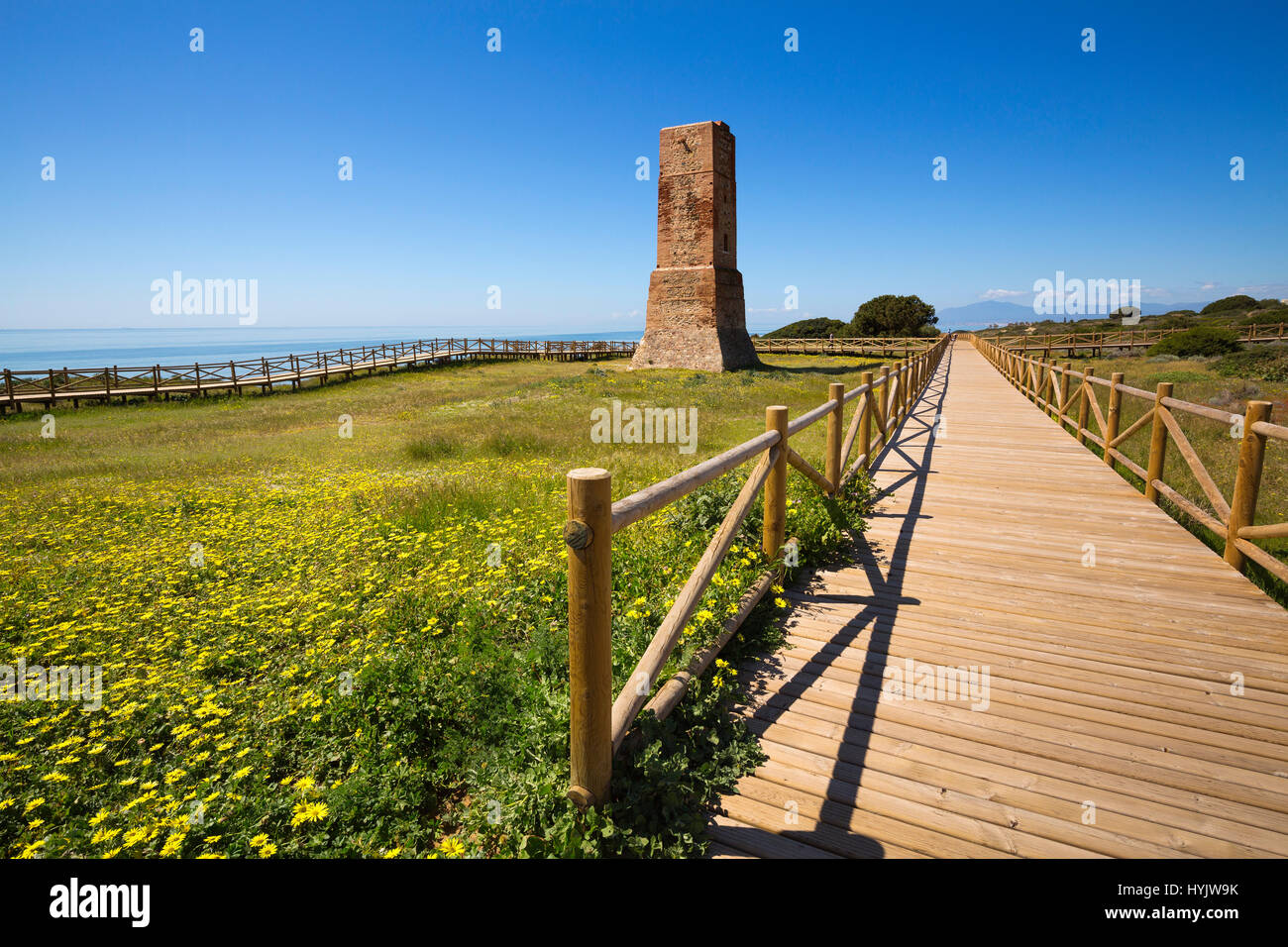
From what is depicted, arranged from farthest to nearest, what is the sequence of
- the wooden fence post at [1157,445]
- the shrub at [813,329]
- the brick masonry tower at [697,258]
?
the shrub at [813,329], the brick masonry tower at [697,258], the wooden fence post at [1157,445]

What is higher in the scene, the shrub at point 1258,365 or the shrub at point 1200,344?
the shrub at point 1200,344

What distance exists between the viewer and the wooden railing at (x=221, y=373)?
867 inches

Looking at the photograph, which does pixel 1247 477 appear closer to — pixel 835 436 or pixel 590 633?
pixel 835 436

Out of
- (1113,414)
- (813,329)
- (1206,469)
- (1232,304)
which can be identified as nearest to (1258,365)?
(1113,414)

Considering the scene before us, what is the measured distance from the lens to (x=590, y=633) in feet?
6.91

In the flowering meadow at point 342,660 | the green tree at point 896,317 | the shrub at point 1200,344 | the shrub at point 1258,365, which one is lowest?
the flowering meadow at point 342,660

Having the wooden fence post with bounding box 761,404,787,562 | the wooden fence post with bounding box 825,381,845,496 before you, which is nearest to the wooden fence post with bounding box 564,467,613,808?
the wooden fence post with bounding box 761,404,787,562

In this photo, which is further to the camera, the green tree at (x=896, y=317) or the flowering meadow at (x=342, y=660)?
the green tree at (x=896, y=317)

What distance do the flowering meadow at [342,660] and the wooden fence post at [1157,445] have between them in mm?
2974

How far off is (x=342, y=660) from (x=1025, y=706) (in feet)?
13.3

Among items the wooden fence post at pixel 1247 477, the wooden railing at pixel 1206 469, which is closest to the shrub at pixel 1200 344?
the wooden railing at pixel 1206 469

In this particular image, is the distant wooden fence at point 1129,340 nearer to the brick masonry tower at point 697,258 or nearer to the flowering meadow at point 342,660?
the brick masonry tower at point 697,258

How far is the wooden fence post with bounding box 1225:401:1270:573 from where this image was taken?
4.54m

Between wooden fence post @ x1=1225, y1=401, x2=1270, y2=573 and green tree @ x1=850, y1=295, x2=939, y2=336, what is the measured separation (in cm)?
6661
